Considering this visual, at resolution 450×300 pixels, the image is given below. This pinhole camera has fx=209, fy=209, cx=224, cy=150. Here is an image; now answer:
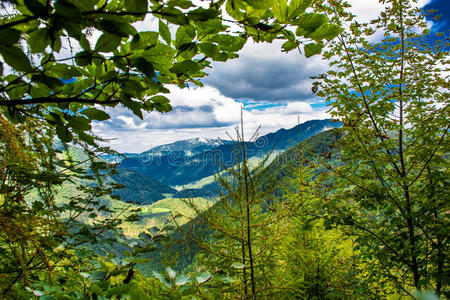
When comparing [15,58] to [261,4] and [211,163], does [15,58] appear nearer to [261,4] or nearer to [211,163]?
[261,4]

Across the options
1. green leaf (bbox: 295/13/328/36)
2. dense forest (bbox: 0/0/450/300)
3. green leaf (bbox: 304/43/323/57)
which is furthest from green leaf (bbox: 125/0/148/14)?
green leaf (bbox: 304/43/323/57)

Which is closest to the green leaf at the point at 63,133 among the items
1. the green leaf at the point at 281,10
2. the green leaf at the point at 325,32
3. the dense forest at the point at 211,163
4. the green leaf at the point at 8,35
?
the dense forest at the point at 211,163

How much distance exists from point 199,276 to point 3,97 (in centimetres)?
144

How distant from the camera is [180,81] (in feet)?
3.60

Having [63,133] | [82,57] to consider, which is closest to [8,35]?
[82,57]

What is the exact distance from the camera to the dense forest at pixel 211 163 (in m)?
0.73

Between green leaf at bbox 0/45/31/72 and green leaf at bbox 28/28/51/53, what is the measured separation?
6 cm

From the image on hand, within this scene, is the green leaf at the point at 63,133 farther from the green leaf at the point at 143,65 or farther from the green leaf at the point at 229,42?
the green leaf at the point at 229,42

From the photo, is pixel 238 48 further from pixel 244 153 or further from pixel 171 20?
pixel 244 153

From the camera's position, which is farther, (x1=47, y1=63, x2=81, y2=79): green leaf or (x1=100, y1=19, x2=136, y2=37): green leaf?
(x1=47, y1=63, x2=81, y2=79): green leaf

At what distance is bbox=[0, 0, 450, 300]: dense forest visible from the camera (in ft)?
2.40

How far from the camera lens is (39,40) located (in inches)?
26.2

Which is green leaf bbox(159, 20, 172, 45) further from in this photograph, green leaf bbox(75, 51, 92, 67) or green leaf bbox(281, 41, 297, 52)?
green leaf bbox(281, 41, 297, 52)

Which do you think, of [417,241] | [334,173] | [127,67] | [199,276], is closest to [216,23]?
[127,67]
